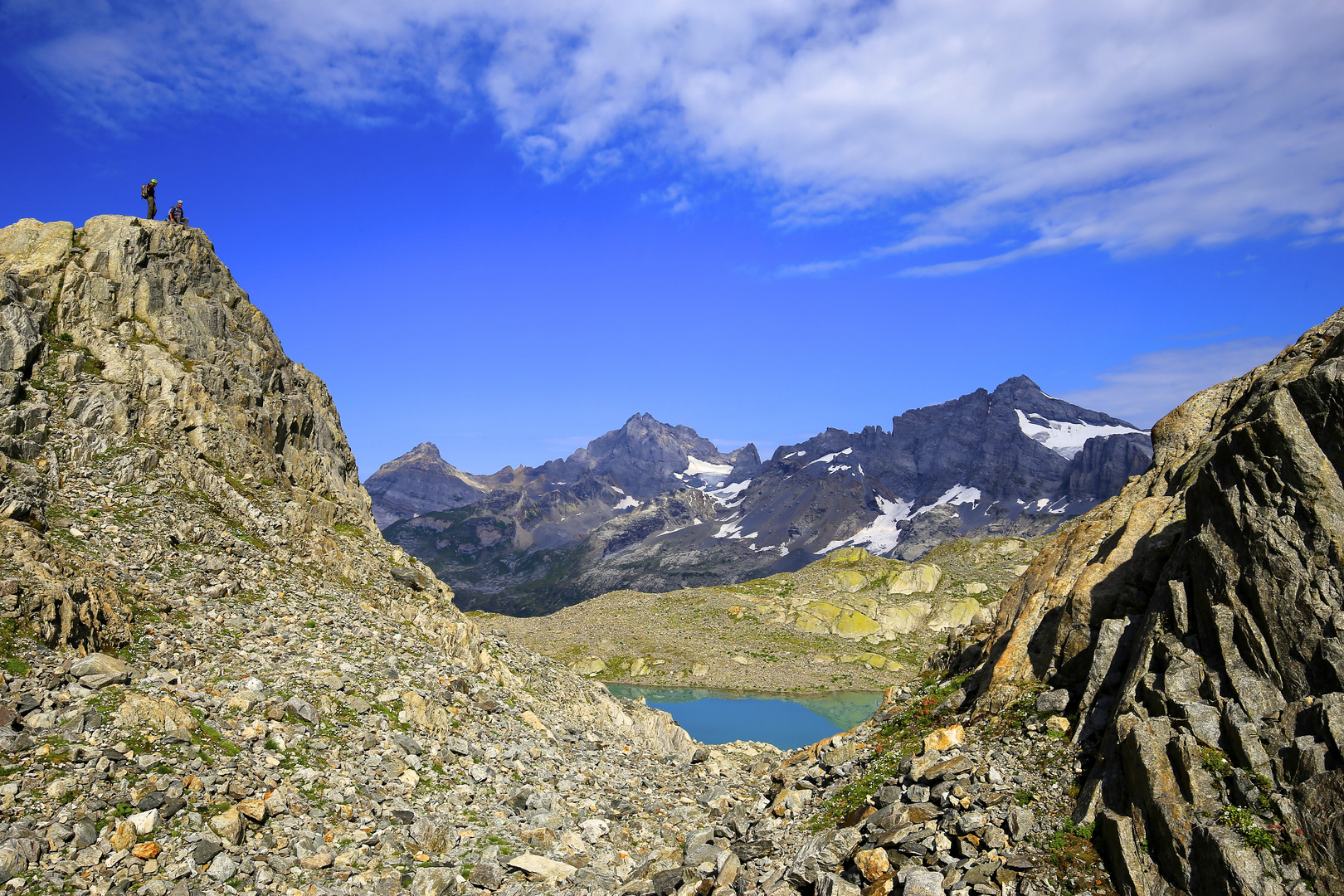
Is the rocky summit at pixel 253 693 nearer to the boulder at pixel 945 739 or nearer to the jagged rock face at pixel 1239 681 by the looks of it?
the boulder at pixel 945 739

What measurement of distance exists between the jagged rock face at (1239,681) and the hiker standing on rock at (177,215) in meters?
53.3

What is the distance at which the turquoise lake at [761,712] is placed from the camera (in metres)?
84.4

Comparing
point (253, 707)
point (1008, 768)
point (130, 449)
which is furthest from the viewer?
point (130, 449)

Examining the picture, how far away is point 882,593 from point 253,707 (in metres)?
132

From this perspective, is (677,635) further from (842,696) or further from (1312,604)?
(1312,604)

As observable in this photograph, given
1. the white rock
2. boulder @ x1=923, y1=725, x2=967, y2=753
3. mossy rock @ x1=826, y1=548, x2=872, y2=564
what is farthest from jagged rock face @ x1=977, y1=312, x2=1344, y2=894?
mossy rock @ x1=826, y1=548, x2=872, y2=564

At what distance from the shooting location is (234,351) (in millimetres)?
44844

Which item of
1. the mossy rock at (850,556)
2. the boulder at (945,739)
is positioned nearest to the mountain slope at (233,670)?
the boulder at (945,739)

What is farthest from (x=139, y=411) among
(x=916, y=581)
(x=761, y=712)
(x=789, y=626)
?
(x=916, y=581)

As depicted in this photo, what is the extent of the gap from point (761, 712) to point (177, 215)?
82777 mm

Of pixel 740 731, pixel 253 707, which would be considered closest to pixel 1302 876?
pixel 253 707

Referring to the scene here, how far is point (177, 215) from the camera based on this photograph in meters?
45.8

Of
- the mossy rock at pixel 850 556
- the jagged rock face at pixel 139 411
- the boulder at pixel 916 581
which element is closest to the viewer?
the jagged rock face at pixel 139 411

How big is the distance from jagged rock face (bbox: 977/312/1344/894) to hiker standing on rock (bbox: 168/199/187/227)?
53.3 m
